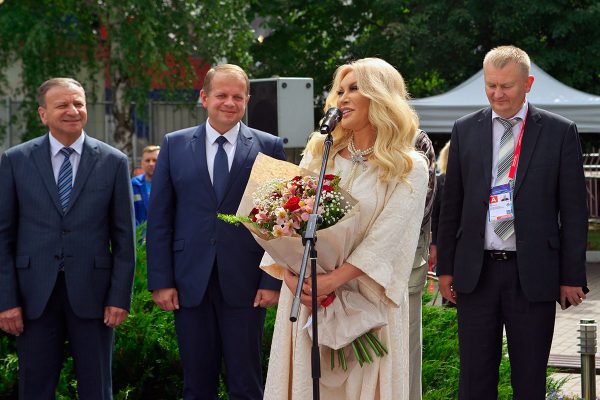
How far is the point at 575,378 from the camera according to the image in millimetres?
8383

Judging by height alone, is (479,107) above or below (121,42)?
below

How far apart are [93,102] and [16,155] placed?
16.7 m

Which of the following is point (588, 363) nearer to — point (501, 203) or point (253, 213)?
point (501, 203)

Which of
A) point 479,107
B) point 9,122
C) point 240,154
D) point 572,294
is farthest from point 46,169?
point 9,122

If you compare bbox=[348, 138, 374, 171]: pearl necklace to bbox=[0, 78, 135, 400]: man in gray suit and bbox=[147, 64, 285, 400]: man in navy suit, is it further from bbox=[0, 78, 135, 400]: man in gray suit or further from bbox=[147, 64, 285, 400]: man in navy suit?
bbox=[0, 78, 135, 400]: man in gray suit

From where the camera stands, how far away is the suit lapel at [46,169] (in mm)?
5777

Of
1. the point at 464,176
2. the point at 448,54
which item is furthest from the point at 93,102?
the point at 464,176

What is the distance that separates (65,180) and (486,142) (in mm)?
2250

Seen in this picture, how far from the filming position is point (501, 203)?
18.6 ft

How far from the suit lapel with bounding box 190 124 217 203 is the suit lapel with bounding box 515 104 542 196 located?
1.60 meters

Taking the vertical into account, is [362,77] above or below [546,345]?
above

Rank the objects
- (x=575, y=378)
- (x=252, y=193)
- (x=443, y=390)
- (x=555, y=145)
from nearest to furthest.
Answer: (x=252, y=193) < (x=555, y=145) < (x=443, y=390) < (x=575, y=378)

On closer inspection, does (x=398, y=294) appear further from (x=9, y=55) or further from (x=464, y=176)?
(x=9, y=55)

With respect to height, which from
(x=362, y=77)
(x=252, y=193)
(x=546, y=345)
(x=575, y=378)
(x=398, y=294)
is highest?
(x=362, y=77)
